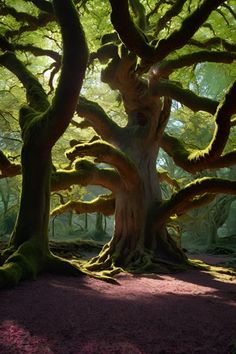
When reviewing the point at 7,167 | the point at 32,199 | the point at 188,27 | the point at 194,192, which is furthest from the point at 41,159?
the point at 194,192

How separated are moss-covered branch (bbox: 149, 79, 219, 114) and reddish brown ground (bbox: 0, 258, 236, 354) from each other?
16.6 ft

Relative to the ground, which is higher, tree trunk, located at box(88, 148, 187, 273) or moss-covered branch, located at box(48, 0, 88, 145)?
moss-covered branch, located at box(48, 0, 88, 145)

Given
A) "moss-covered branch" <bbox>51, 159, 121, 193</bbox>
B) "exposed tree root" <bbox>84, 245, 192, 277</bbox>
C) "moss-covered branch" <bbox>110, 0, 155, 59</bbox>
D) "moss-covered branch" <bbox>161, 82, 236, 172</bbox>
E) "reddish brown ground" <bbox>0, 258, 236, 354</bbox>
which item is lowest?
"reddish brown ground" <bbox>0, 258, 236, 354</bbox>

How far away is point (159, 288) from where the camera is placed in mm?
7195

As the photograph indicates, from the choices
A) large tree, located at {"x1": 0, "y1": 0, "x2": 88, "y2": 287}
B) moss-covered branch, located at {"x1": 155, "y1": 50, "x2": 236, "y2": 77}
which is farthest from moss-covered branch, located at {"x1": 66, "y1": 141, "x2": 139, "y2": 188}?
moss-covered branch, located at {"x1": 155, "y1": 50, "x2": 236, "y2": 77}

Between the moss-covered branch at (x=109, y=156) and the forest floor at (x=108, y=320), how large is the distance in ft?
9.53

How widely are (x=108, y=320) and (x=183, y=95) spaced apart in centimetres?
743

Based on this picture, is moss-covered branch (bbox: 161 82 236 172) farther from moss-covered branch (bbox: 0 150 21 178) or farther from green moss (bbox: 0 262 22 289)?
moss-covered branch (bbox: 0 150 21 178)

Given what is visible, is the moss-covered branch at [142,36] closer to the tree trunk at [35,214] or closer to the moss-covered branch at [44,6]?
the tree trunk at [35,214]

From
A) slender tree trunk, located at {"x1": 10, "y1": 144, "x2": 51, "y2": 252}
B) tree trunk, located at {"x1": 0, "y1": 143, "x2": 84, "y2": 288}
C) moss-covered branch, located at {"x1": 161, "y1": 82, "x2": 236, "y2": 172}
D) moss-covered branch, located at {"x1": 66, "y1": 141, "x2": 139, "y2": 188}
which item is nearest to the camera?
moss-covered branch, located at {"x1": 161, "y1": 82, "x2": 236, "y2": 172}

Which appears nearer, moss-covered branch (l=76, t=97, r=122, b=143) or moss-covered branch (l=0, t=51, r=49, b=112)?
moss-covered branch (l=0, t=51, r=49, b=112)

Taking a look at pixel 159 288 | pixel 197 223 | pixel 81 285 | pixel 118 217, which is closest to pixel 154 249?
pixel 118 217

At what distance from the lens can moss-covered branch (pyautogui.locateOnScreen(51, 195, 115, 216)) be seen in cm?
1274

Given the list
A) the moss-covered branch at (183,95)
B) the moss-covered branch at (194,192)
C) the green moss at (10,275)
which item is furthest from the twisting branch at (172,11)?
the green moss at (10,275)
